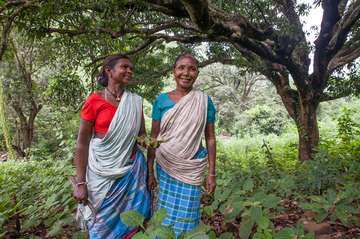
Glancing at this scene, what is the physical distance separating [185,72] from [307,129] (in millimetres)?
5773

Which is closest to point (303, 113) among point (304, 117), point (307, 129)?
point (304, 117)

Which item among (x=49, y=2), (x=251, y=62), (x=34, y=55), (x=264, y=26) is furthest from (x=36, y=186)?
(x=34, y=55)

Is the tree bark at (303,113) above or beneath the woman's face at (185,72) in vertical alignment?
beneath

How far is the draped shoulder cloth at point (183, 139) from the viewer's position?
2.68 meters

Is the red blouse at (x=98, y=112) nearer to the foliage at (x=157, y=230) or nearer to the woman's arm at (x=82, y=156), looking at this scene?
the woman's arm at (x=82, y=156)

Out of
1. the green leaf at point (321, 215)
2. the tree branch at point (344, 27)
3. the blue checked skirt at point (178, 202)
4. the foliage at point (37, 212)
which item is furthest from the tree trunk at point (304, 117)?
the blue checked skirt at point (178, 202)

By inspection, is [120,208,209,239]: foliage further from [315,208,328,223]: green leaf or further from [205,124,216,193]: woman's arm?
[315,208,328,223]: green leaf

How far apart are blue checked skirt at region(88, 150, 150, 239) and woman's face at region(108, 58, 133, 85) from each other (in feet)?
1.86

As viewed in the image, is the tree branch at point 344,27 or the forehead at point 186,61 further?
the tree branch at point 344,27

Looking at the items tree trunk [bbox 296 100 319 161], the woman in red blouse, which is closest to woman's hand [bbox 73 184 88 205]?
the woman in red blouse

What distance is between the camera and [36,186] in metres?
5.03

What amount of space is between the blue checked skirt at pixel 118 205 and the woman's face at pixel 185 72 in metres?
0.65

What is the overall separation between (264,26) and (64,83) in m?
3.46

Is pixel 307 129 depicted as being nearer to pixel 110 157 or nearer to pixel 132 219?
pixel 110 157
